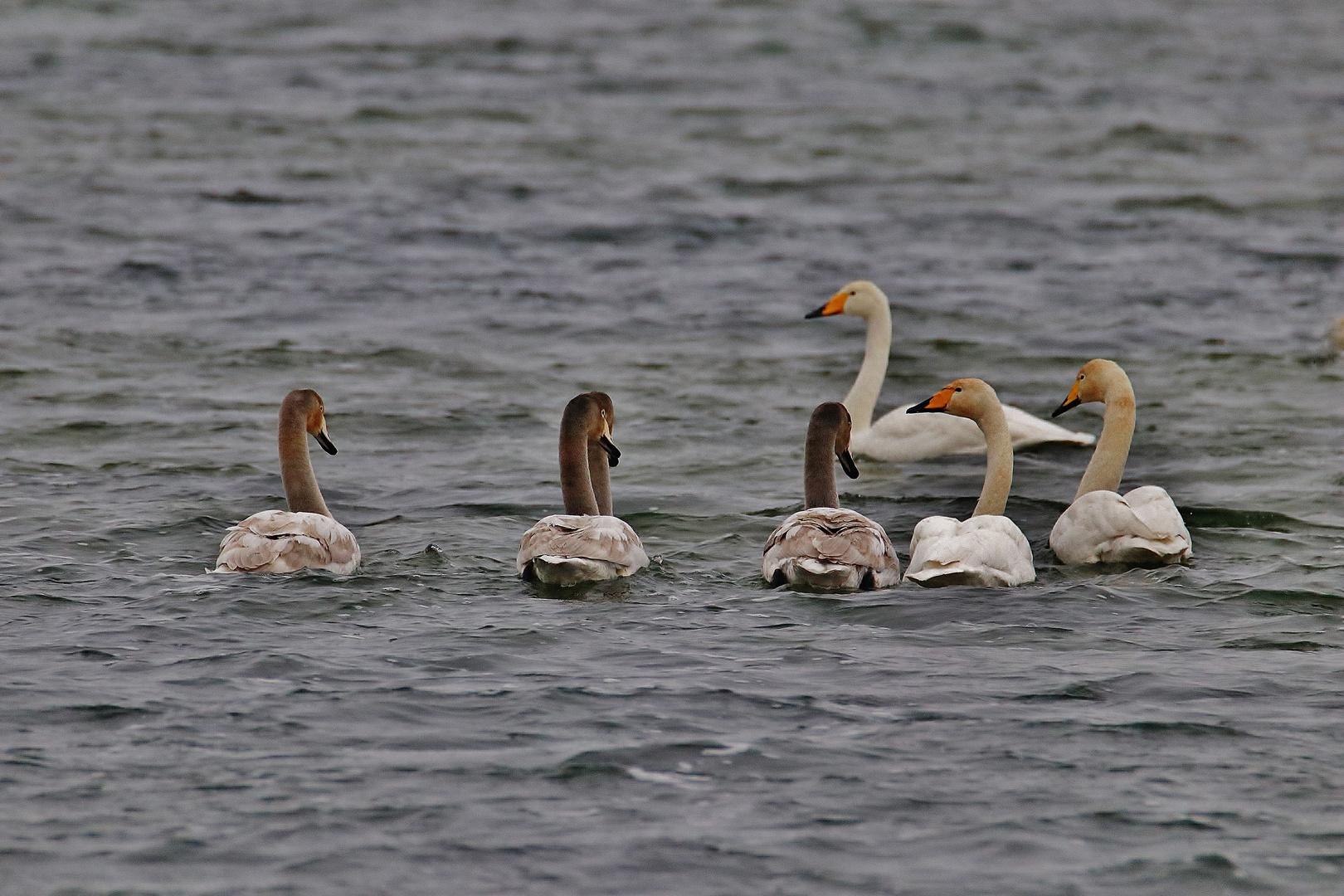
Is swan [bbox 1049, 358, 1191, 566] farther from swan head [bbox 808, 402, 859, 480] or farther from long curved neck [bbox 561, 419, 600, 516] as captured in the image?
long curved neck [bbox 561, 419, 600, 516]

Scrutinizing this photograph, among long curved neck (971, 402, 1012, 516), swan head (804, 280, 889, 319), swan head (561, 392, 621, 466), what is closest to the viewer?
swan head (561, 392, 621, 466)

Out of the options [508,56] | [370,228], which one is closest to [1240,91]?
[508,56]

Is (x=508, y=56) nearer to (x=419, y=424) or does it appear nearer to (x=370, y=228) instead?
(x=370, y=228)

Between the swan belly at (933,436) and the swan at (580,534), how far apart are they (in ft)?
12.4

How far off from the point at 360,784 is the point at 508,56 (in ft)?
99.1

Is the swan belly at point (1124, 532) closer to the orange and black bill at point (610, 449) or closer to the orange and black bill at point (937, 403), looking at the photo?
the orange and black bill at point (937, 403)

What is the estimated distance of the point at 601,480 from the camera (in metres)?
12.6

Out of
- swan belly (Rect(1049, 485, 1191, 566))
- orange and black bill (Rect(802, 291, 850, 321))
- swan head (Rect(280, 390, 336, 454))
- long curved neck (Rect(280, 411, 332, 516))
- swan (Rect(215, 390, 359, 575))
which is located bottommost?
swan belly (Rect(1049, 485, 1191, 566))

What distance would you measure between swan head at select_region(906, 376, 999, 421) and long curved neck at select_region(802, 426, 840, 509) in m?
1.11

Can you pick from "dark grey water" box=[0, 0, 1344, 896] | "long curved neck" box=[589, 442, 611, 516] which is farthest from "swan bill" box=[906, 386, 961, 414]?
"long curved neck" box=[589, 442, 611, 516]

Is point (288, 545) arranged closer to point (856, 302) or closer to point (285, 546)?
point (285, 546)

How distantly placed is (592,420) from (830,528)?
6.43 ft

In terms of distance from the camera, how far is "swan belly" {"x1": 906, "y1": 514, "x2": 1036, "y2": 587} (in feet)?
35.3

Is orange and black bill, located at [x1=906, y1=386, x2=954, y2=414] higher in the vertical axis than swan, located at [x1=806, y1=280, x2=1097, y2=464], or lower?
higher
